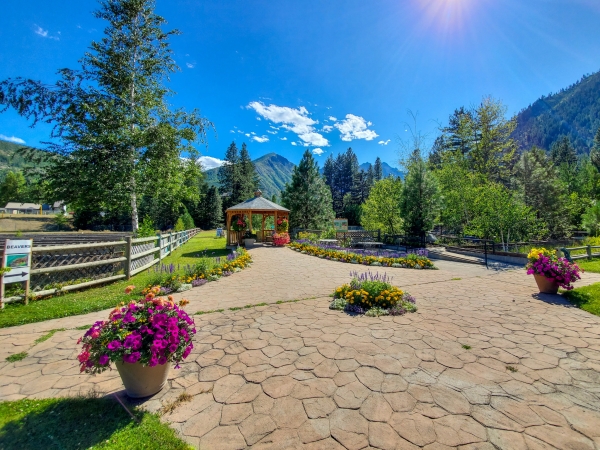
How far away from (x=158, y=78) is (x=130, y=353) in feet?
53.9

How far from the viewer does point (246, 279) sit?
7.68 meters

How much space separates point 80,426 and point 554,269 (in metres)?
8.67

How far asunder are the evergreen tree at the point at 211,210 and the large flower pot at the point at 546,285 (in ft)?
127

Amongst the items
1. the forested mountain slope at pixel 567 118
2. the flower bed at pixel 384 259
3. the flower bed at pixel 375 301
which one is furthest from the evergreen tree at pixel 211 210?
the forested mountain slope at pixel 567 118

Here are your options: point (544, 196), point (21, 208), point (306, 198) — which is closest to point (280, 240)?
point (306, 198)

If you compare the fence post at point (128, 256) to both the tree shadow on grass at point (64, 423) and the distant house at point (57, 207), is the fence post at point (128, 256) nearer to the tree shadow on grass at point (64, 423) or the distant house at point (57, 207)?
the tree shadow on grass at point (64, 423)

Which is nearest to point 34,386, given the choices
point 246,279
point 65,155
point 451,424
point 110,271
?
point 451,424

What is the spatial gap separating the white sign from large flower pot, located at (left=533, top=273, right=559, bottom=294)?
11.5 meters


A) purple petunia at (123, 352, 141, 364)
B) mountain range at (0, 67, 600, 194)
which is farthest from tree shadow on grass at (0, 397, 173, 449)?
mountain range at (0, 67, 600, 194)

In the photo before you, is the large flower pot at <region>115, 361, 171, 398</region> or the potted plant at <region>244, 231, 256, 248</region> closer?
the large flower pot at <region>115, 361, 171, 398</region>

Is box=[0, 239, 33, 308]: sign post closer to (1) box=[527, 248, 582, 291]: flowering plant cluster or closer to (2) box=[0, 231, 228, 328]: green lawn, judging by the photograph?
(2) box=[0, 231, 228, 328]: green lawn

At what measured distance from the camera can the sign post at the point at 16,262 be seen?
4941mm

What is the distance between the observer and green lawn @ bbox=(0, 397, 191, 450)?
1974 millimetres

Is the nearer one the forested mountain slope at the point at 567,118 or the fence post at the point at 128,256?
the fence post at the point at 128,256
